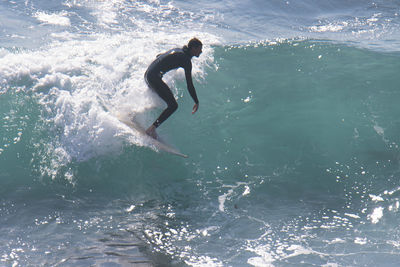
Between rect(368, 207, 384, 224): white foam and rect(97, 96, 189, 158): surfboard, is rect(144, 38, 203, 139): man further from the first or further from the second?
rect(368, 207, 384, 224): white foam

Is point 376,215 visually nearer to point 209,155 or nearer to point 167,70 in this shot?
point 209,155

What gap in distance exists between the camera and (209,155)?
730 centimetres

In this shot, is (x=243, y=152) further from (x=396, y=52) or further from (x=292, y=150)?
(x=396, y=52)

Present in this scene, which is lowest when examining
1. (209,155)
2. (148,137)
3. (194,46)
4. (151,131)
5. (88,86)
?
(209,155)

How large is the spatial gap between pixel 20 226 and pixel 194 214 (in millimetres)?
2287

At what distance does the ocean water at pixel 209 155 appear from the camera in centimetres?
484

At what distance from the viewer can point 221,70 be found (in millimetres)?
10086

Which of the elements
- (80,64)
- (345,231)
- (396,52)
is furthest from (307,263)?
(396,52)

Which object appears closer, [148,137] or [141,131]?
[148,137]

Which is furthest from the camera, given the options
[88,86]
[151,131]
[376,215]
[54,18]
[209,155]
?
[54,18]

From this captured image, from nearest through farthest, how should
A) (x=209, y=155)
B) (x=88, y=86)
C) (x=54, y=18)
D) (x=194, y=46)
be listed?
(x=194, y=46) → (x=209, y=155) → (x=88, y=86) → (x=54, y=18)

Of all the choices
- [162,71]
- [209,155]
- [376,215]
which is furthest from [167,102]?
[376,215]

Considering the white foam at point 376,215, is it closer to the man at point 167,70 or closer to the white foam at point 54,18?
the man at point 167,70

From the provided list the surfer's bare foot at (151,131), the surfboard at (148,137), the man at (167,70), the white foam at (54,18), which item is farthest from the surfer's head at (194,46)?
the white foam at (54,18)
